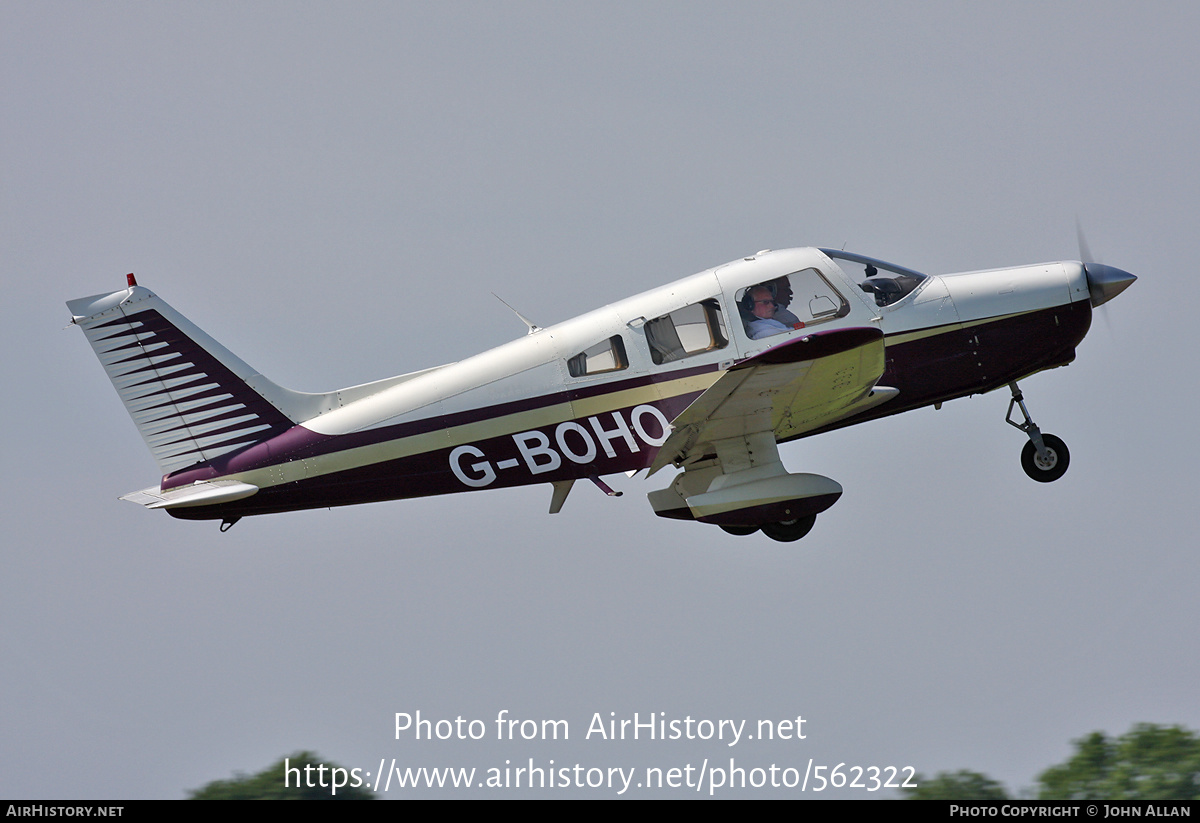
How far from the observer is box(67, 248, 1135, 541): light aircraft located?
12523mm

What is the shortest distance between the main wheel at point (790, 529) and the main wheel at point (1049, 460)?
7.87 feet

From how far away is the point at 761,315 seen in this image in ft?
41.1

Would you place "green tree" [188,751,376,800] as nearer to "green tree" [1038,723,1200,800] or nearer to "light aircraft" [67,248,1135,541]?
"light aircraft" [67,248,1135,541]

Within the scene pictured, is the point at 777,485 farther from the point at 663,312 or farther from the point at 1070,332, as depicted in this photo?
the point at 1070,332

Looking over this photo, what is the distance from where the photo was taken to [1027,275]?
13305mm

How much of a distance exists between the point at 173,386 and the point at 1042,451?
341 inches

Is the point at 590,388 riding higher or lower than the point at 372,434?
higher

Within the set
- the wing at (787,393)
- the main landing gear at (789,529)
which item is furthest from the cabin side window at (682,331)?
the main landing gear at (789,529)

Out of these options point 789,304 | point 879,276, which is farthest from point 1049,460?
point 789,304

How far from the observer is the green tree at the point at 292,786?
53.0 feet

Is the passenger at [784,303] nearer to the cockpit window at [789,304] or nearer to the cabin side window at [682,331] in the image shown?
the cockpit window at [789,304]

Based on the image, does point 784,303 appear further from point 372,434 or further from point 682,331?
point 372,434

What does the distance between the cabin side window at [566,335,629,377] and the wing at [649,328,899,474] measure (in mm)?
901
